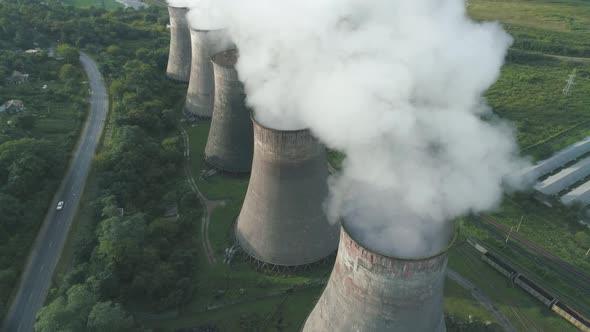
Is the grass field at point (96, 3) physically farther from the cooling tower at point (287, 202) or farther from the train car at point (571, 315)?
the train car at point (571, 315)

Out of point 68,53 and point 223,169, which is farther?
point 68,53

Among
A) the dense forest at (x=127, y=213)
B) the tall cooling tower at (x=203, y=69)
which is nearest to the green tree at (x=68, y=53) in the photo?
the dense forest at (x=127, y=213)

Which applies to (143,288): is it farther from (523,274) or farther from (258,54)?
(523,274)

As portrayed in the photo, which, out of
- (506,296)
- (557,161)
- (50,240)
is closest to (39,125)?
(50,240)

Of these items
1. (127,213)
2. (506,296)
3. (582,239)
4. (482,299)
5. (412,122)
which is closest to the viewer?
(412,122)

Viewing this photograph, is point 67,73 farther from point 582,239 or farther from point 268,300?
point 582,239

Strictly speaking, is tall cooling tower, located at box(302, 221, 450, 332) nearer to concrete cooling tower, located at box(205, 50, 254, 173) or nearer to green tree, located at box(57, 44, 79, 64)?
concrete cooling tower, located at box(205, 50, 254, 173)

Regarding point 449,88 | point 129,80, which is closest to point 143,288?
point 449,88
